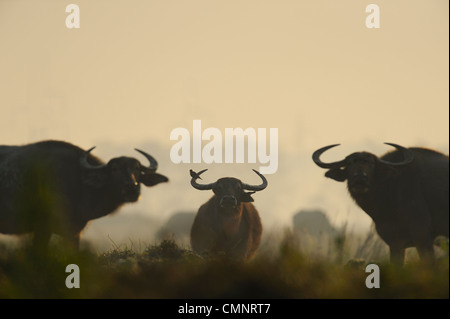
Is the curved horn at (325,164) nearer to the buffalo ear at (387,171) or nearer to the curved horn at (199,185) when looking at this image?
the buffalo ear at (387,171)

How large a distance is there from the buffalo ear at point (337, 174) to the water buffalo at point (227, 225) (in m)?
2.38

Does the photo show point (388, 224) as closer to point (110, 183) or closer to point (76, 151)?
point (110, 183)

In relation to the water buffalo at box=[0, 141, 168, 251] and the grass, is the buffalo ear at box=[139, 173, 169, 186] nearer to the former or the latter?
the water buffalo at box=[0, 141, 168, 251]

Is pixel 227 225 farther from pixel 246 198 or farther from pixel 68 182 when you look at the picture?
pixel 68 182

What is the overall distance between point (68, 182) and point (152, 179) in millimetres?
1848

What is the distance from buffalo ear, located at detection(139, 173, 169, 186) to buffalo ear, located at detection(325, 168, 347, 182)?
11.4 ft

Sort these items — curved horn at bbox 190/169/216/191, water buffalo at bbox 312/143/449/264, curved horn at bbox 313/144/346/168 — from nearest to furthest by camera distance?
water buffalo at bbox 312/143/449/264, curved horn at bbox 313/144/346/168, curved horn at bbox 190/169/216/191

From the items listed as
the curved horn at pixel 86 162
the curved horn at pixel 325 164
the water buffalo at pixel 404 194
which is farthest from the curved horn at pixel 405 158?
the curved horn at pixel 86 162

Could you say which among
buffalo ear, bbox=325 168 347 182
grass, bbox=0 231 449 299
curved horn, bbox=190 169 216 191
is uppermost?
buffalo ear, bbox=325 168 347 182

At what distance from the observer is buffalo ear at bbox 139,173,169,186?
16422 millimetres

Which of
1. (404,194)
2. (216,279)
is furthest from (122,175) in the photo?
(404,194)

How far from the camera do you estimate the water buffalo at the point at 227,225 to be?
662 inches

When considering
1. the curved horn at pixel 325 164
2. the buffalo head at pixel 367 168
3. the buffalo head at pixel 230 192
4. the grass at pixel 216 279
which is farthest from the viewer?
the buffalo head at pixel 230 192

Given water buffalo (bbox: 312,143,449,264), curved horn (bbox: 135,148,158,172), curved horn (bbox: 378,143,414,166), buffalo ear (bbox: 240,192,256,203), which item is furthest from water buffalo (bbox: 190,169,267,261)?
curved horn (bbox: 378,143,414,166)
